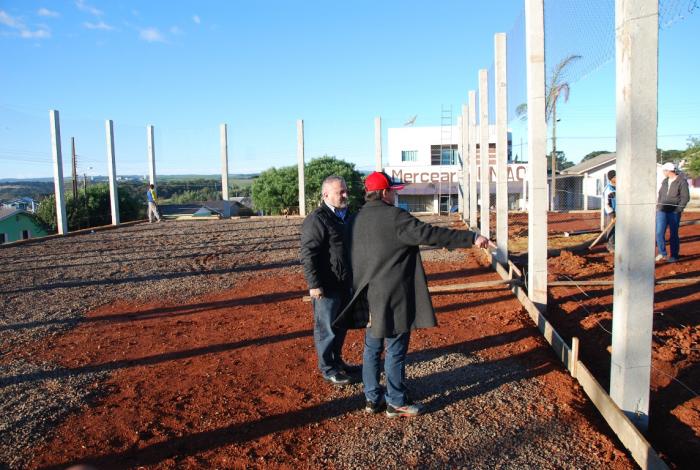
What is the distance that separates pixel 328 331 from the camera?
4395 mm

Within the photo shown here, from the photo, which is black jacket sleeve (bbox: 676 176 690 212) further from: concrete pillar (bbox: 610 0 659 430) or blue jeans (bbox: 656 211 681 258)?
concrete pillar (bbox: 610 0 659 430)

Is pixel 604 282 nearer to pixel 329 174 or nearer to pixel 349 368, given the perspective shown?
pixel 349 368

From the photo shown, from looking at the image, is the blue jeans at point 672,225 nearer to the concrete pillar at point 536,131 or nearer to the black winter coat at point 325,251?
the concrete pillar at point 536,131

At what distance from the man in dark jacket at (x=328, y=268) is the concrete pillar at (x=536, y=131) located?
9.43ft

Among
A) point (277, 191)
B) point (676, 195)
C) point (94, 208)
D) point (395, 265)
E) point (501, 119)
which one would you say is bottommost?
point (395, 265)

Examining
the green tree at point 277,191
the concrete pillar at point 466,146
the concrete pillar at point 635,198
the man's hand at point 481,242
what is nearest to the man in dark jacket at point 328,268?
the man's hand at point 481,242

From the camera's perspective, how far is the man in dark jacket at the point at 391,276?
3604 millimetres

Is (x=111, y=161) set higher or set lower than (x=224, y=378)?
higher

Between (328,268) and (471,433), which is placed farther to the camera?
(328,268)

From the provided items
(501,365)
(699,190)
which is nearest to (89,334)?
(501,365)

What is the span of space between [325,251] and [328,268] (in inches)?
5.6

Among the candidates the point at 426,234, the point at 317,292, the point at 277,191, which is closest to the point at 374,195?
the point at 426,234

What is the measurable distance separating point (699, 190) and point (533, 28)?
3811cm

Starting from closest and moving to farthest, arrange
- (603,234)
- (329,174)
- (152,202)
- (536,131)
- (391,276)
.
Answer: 1. (391,276)
2. (536,131)
3. (603,234)
4. (152,202)
5. (329,174)
